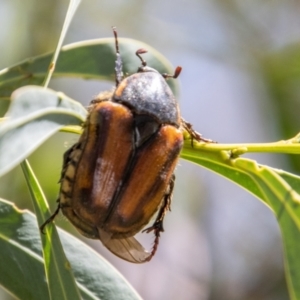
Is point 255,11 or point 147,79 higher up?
point 255,11

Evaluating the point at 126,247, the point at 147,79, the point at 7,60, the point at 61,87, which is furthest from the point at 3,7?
the point at 126,247

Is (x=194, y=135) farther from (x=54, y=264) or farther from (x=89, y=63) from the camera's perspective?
(x=89, y=63)

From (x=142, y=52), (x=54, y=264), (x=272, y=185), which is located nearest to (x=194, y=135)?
(x=272, y=185)

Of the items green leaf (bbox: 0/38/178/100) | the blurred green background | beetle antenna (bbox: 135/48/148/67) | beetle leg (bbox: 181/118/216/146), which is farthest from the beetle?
the blurred green background

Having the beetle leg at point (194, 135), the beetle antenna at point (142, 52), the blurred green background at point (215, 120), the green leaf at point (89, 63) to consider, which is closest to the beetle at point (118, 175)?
the beetle leg at point (194, 135)

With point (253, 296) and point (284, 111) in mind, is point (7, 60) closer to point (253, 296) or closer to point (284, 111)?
point (284, 111)

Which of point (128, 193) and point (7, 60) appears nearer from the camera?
point (128, 193)
